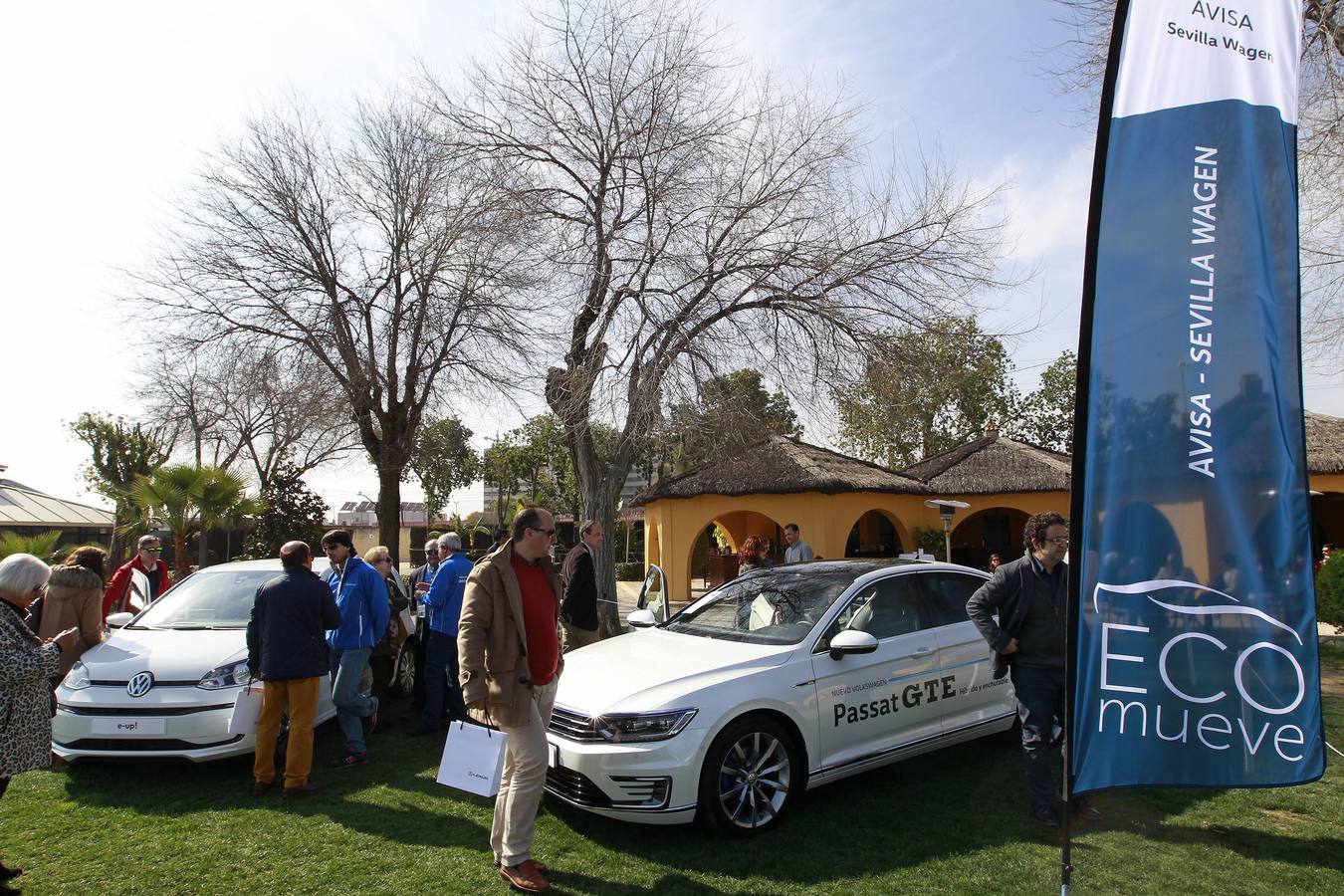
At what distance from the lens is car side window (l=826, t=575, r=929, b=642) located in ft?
18.1

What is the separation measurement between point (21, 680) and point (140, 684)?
1.94 metres

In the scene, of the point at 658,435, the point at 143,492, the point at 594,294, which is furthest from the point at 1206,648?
the point at 143,492

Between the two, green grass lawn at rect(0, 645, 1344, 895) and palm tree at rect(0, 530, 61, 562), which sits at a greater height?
palm tree at rect(0, 530, 61, 562)

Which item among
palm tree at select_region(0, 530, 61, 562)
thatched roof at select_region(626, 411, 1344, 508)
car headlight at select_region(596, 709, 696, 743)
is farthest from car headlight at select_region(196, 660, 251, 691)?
thatched roof at select_region(626, 411, 1344, 508)

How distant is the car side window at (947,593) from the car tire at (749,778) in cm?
160

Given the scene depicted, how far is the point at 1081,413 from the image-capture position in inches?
137

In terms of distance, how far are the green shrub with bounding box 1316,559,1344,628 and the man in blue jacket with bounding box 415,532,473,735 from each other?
12.2m

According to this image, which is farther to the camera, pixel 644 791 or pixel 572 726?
pixel 572 726

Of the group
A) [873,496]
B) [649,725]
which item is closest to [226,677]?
[649,725]

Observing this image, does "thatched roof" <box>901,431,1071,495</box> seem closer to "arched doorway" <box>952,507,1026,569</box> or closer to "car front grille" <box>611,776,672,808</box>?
"arched doorway" <box>952,507,1026,569</box>

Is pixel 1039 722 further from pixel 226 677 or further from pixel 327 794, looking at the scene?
pixel 226 677

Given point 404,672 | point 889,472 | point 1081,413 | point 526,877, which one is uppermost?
point 889,472

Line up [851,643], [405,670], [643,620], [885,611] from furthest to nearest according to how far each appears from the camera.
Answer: [405,670], [643,620], [885,611], [851,643]

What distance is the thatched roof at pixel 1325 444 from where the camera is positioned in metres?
19.9
